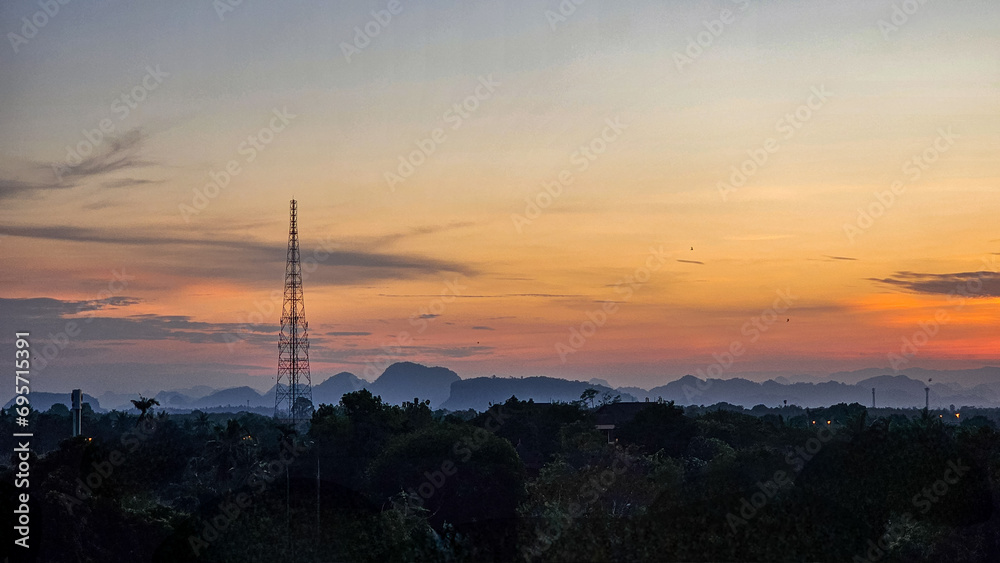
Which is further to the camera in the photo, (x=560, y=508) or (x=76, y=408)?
(x=76, y=408)

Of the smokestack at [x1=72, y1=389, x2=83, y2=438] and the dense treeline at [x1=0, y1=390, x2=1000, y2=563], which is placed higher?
the smokestack at [x1=72, y1=389, x2=83, y2=438]

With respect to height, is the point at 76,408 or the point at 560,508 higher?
the point at 76,408

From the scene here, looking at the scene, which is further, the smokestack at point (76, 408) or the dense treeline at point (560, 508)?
the smokestack at point (76, 408)

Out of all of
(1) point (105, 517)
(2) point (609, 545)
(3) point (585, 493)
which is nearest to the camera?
(2) point (609, 545)

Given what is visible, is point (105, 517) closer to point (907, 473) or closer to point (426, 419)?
point (907, 473)

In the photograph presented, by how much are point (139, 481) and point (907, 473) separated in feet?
159

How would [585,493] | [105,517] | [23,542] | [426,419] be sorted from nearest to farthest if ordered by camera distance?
[23,542] < [105,517] < [585,493] < [426,419]

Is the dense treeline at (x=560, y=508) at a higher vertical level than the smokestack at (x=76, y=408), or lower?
lower

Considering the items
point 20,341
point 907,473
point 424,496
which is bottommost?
point 424,496

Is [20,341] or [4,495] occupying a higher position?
[20,341]

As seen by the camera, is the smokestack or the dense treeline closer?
the dense treeline

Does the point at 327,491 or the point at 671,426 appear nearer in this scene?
the point at 327,491

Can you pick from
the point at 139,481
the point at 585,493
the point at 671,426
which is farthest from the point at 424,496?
the point at 671,426

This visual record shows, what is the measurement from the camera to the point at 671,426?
9475 centimetres
